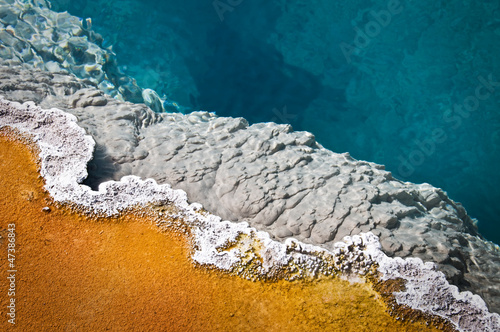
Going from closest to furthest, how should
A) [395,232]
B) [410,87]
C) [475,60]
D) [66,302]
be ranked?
[66,302]
[395,232]
[475,60]
[410,87]

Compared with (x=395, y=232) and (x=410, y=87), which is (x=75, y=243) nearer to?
(x=395, y=232)

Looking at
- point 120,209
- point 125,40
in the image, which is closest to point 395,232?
point 120,209

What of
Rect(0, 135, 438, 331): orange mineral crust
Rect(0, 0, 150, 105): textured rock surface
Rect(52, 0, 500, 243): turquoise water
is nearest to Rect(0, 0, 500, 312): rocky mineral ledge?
Rect(0, 135, 438, 331): orange mineral crust

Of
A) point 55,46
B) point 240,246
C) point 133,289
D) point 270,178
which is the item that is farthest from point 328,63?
point 133,289

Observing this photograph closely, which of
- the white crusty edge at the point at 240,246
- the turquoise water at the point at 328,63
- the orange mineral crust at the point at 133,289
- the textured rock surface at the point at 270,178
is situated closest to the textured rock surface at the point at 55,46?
the turquoise water at the point at 328,63

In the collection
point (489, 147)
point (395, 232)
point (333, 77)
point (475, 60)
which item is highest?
point (475, 60)

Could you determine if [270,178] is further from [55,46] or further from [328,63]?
[328,63]

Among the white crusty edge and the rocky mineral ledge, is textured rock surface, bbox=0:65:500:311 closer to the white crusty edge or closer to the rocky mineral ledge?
the rocky mineral ledge
